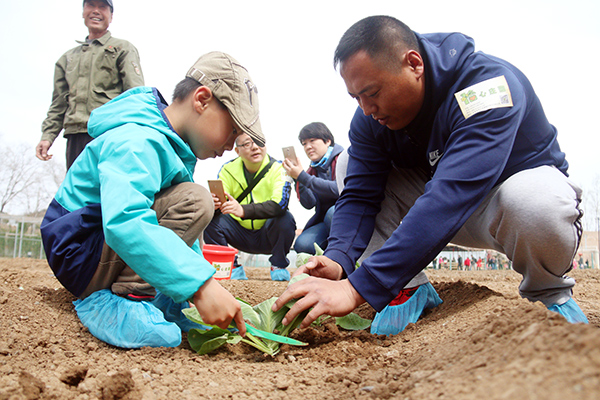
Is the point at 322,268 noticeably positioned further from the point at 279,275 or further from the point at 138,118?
the point at 279,275

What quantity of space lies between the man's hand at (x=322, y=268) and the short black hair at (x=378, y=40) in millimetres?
813

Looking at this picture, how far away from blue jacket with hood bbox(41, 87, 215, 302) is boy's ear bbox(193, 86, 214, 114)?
14cm

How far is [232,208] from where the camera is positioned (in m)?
4.34

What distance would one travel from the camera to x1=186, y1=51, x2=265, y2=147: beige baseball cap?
1.78m

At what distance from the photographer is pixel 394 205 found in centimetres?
214

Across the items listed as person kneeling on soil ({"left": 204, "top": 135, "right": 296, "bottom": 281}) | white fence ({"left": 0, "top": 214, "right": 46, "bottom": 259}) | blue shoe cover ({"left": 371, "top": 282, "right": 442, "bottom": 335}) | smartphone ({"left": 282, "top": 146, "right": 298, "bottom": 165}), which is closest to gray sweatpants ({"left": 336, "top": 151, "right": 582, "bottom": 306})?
blue shoe cover ({"left": 371, "top": 282, "right": 442, "bottom": 335})

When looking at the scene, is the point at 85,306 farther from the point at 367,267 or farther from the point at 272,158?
the point at 272,158

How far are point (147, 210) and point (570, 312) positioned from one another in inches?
62.9

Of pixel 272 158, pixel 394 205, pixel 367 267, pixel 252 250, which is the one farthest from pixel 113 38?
pixel 367 267

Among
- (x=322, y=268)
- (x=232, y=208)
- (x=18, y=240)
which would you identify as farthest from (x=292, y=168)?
(x=18, y=240)

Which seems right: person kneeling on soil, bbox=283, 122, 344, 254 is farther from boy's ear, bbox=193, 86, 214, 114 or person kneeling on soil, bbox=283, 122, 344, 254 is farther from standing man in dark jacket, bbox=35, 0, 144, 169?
boy's ear, bbox=193, 86, 214, 114

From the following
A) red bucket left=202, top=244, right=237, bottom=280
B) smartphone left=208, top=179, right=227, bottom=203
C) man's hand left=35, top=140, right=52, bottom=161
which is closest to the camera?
red bucket left=202, top=244, right=237, bottom=280

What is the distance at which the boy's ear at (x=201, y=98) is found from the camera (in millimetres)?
1760

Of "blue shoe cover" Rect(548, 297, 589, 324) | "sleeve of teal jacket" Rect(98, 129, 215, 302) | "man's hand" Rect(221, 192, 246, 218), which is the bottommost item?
"man's hand" Rect(221, 192, 246, 218)
